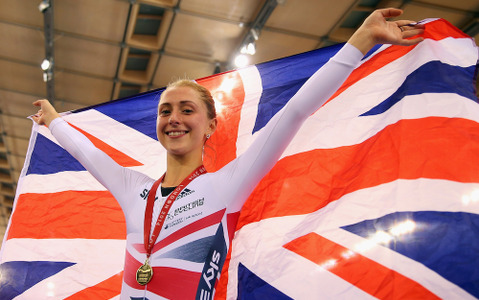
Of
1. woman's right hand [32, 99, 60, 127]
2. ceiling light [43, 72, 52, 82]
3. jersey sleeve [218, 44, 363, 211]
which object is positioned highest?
ceiling light [43, 72, 52, 82]

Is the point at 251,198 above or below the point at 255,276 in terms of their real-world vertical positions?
above

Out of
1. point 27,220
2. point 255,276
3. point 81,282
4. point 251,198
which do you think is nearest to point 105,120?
point 27,220

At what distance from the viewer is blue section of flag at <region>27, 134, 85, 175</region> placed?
3230 millimetres

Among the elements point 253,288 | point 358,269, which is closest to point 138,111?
point 253,288

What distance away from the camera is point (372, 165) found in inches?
86.6

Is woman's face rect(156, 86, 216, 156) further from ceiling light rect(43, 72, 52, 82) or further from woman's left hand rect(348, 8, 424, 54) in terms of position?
ceiling light rect(43, 72, 52, 82)

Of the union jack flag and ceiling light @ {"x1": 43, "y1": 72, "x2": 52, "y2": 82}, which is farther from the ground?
ceiling light @ {"x1": 43, "y1": 72, "x2": 52, "y2": 82}

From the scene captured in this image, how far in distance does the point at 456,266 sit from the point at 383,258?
0.91ft

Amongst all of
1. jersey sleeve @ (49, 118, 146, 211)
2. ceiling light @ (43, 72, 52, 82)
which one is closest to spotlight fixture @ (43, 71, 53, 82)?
ceiling light @ (43, 72, 52, 82)

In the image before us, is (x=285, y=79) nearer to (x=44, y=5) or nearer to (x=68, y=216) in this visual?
(x=68, y=216)

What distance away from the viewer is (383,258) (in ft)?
6.30

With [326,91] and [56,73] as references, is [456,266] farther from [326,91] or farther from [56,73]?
[56,73]

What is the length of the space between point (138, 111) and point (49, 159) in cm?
69

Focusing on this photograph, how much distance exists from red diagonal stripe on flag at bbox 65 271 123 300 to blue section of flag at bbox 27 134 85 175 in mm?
854
